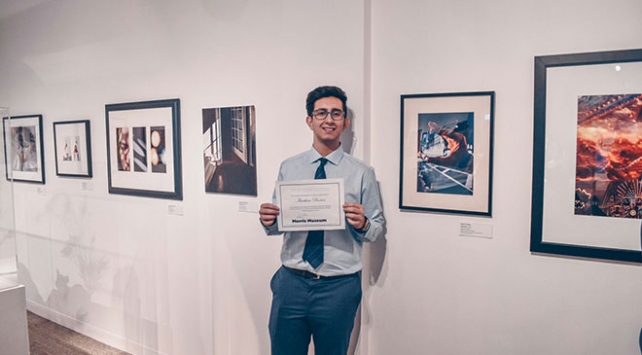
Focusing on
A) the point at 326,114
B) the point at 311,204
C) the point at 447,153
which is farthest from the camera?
the point at 447,153

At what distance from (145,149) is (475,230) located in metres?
2.58

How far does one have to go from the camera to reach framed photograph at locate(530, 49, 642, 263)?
1.95 meters

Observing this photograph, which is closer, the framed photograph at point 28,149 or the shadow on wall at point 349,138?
the shadow on wall at point 349,138

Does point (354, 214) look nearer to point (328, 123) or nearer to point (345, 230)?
point (345, 230)

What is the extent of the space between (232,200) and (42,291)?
2654 millimetres

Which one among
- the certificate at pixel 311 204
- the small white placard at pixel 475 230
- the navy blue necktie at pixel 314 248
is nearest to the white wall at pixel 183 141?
the certificate at pixel 311 204

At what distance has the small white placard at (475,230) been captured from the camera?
7.50ft

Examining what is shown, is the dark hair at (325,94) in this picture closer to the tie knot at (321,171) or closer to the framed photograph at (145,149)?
the tie knot at (321,171)

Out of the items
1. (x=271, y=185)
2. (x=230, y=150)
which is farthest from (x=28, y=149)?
(x=271, y=185)

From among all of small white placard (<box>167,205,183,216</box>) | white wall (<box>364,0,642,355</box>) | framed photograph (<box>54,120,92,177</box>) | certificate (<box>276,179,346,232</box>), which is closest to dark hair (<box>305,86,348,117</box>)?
white wall (<box>364,0,642,355</box>)

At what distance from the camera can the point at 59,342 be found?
3785 millimetres

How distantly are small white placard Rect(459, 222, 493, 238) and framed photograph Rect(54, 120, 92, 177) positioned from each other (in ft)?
10.7

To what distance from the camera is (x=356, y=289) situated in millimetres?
2246

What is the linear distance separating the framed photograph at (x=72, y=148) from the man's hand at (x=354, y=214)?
280cm
